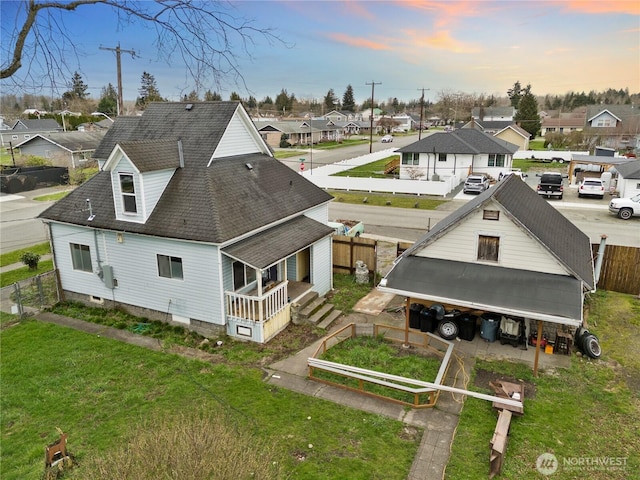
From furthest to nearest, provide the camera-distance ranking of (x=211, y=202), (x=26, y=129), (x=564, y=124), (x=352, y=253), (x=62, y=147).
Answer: (x=564, y=124)
(x=26, y=129)
(x=62, y=147)
(x=352, y=253)
(x=211, y=202)

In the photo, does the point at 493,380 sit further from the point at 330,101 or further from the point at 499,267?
the point at 330,101

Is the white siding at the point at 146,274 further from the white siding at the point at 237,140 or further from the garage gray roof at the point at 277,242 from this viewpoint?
the white siding at the point at 237,140

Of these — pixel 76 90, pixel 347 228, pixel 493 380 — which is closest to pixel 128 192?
pixel 76 90

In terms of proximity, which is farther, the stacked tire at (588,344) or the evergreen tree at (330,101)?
the evergreen tree at (330,101)

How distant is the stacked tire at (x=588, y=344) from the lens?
12.8m

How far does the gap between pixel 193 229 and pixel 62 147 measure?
4846cm

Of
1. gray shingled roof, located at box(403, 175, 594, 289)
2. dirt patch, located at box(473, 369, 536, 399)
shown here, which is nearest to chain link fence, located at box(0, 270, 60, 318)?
gray shingled roof, located at box(403, 175, 594, 289)

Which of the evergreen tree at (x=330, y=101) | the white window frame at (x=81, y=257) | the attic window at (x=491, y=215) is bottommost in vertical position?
the white window frame at (x=81, y=257)

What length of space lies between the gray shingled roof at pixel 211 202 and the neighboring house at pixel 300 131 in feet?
164

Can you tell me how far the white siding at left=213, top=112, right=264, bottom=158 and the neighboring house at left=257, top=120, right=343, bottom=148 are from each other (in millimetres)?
48697

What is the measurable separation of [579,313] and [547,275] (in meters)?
1.84

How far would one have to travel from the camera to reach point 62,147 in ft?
172

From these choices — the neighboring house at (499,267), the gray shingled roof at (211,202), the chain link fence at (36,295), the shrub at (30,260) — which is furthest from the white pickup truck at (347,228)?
the shrub at (30,260)

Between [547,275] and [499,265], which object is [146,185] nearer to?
[499,265]
